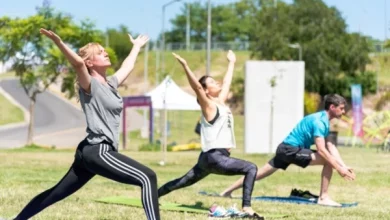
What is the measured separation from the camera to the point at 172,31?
143 metres

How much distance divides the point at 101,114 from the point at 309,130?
5.18m

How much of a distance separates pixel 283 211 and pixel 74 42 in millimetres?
28606

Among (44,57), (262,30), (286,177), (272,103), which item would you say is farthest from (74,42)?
(262,30)

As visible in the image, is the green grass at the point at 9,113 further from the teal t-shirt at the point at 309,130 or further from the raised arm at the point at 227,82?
the raised arm at the point at 227,82

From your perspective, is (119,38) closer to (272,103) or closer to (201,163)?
(272,103)

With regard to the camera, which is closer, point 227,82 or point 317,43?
point 227,82

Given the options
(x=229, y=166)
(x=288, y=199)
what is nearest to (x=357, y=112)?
(x=288, y=199)

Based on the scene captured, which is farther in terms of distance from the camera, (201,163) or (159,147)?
(159,147)

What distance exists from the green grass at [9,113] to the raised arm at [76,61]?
55986mm

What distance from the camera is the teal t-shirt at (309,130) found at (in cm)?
1230

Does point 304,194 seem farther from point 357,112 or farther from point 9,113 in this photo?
point 9,113

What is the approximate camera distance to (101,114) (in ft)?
26.3

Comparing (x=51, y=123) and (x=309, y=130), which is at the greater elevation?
(x=309, y=130)

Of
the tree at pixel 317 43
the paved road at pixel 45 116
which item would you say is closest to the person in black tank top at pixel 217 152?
the paved road at pixel 45 116
